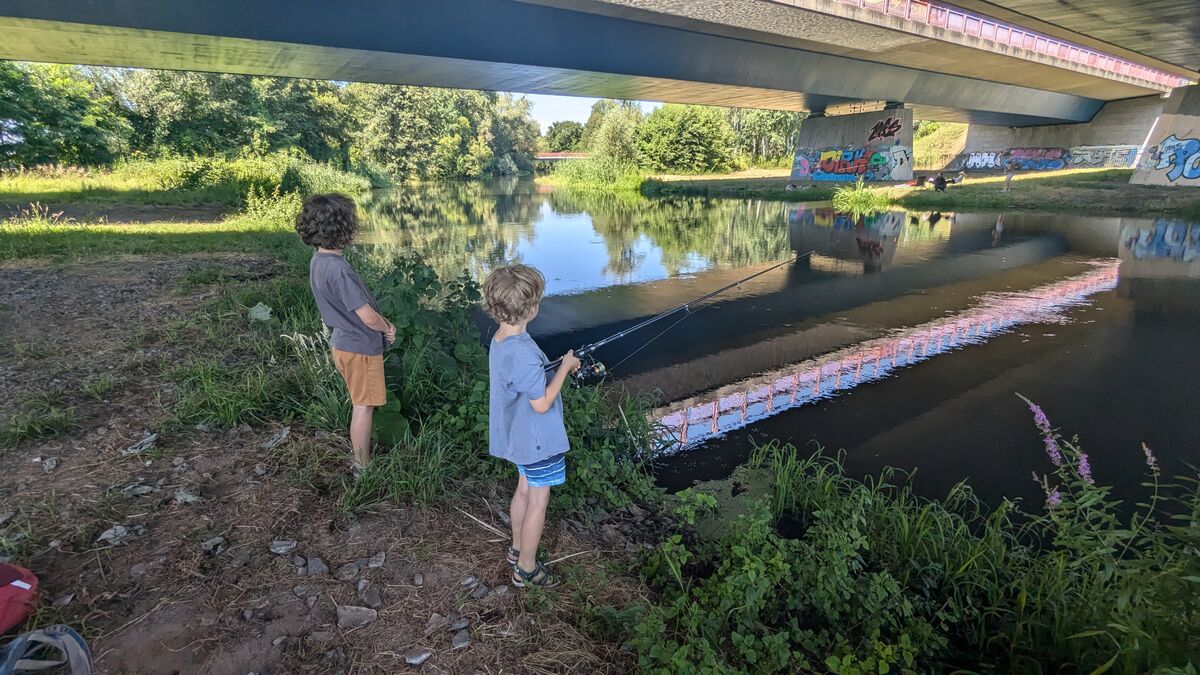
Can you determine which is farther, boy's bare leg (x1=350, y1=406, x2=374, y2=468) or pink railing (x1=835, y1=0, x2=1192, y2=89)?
pink railing (x1=835, y1=0, x2=1192, y2=89)

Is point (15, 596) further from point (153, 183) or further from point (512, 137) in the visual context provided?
point (512, 137)

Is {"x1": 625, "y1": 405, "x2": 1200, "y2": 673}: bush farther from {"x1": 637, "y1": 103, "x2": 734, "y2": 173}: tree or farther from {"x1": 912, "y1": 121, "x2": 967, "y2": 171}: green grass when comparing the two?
{"x1": 912, "y1": 121, "x2": 967, "y2": 171}: green grass

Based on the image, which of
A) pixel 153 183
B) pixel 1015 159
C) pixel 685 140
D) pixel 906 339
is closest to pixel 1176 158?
pixel 1015 159

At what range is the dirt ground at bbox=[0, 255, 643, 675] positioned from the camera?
2.39 metres

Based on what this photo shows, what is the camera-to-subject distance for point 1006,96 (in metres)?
32.5

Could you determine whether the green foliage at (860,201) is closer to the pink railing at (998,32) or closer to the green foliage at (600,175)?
the pink railing at (998,32)

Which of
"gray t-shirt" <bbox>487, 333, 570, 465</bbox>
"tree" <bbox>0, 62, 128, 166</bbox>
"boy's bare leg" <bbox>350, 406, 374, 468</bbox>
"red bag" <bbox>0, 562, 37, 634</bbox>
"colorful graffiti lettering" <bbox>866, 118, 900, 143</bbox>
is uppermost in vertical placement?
"colorful graffiti lettering" <bbox>866, 118, 900, 143</bbox>

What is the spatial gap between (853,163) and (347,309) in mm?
38630

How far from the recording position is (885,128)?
110ft

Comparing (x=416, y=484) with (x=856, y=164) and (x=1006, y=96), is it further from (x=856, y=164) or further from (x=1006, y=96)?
(x=1006, y=96)

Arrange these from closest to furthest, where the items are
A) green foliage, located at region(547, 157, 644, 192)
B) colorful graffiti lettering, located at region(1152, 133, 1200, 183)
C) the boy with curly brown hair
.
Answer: the boy with curly brown hair
colorful graffiti lettering, located at region(1152, 133, 1200, 183)
green foliage, located at region(547, 157, 644, 192)

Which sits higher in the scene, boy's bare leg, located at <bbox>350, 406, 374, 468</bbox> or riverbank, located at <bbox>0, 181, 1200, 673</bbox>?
boy's bare leg, located at <bbox>350, 406, 374, 468</bbox>

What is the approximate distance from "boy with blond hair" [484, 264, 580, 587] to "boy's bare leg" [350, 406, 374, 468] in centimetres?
123

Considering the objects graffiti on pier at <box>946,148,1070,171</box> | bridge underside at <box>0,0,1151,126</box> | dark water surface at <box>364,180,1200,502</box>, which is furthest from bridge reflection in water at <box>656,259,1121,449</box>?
graffiti on pier at <box>946,148,1070,171</box>
